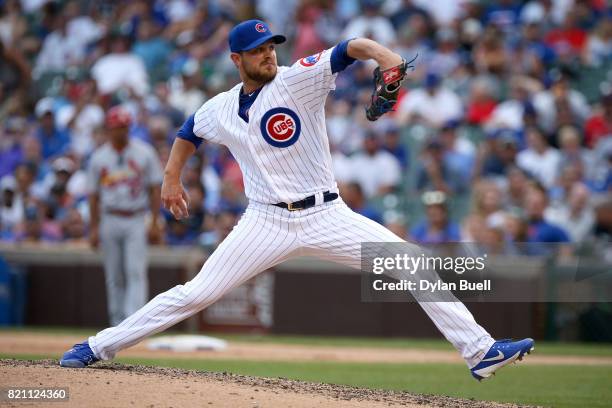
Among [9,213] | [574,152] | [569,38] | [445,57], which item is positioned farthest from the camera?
[445,57]

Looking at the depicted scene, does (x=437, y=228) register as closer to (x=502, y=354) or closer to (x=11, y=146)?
(x=502, y=354)

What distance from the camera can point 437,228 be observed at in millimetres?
12422

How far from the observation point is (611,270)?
38.7 feet

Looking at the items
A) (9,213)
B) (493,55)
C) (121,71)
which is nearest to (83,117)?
(121,71)

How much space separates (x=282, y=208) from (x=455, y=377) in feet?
10.6

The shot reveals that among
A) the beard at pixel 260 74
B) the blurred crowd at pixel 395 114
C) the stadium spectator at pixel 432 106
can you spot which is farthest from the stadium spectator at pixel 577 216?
the beard at pixel 260 74

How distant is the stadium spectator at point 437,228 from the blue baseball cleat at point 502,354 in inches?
232

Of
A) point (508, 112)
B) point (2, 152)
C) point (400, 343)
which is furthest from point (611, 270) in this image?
point (2, 152)

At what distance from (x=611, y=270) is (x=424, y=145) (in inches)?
146

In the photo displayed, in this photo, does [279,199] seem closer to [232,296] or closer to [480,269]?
[480,269]

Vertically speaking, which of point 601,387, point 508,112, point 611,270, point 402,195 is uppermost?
point 508,112

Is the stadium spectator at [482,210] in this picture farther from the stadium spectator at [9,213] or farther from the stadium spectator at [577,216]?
the stadium spectator at [9,213]

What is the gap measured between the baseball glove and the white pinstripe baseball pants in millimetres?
746

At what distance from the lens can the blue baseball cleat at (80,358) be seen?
263 inches
